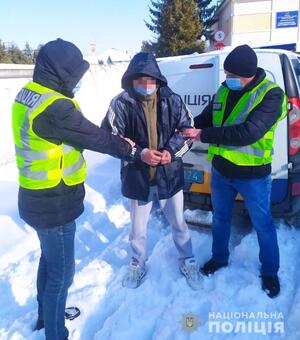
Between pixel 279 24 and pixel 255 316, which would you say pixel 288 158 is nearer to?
A: pixel 255 316

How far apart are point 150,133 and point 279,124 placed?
1.20m

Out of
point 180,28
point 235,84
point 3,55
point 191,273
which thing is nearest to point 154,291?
point 191,273

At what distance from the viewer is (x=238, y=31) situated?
3822cm

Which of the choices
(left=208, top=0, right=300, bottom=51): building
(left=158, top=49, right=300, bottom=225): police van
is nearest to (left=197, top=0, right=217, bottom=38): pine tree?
(left=208, top=0, right=300, bottom=51): building

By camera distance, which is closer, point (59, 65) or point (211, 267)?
point (59, 65)

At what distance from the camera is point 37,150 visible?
2.06m

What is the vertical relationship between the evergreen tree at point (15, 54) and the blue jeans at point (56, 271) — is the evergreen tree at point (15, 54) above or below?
below

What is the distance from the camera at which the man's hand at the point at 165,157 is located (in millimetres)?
2744

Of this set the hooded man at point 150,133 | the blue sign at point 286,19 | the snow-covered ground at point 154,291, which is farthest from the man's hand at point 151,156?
the blue sign at point 286,19

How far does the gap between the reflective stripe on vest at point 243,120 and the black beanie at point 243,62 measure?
0.43 feet

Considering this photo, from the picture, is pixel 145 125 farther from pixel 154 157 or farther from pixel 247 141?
pixel 247 141

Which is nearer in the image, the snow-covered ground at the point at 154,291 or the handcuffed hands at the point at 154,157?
the snow-covered ground at the point at 154,291

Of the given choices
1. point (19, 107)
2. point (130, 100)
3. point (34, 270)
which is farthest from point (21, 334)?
point (130, 100)

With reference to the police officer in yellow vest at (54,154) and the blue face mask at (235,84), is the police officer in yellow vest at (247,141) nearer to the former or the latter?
the blue face mask at (235,84)
